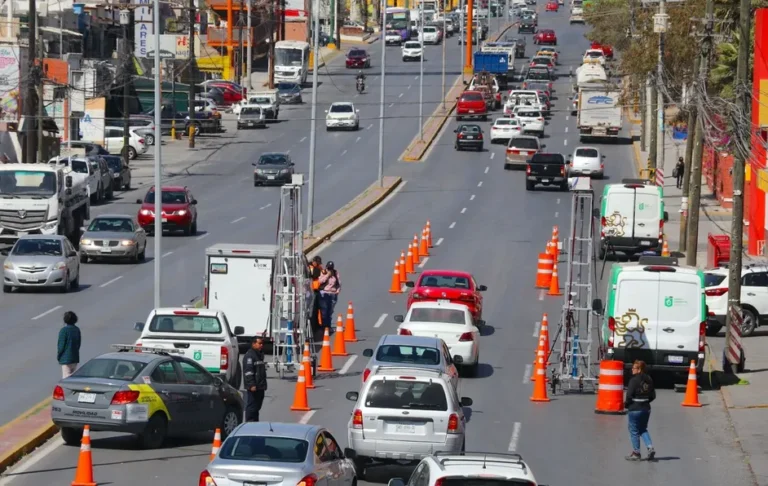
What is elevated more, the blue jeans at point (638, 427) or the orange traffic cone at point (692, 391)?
the blue jeans at point (638, 427)

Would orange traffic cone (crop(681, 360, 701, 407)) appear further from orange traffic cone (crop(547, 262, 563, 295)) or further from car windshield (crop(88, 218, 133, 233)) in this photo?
car windshield (crop(88, 218, 133, 233))

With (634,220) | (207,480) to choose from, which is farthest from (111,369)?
(634,220)

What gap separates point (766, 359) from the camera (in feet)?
107

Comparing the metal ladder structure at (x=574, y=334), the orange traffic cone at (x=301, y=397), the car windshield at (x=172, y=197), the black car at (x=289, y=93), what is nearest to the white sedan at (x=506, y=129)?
the black car at (x=289, y=93)

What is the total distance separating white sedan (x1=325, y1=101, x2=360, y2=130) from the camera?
284ft

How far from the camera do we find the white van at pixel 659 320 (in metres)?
28.1

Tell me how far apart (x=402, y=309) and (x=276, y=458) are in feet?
71.9

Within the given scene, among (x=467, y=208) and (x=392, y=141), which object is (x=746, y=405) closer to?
(x=467, y=208)

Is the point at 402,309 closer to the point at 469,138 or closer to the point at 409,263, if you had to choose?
the point at 409,263

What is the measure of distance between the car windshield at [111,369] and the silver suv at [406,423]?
327cm

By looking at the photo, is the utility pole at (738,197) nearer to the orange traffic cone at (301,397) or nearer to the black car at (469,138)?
the orange traffic cone at (301,397)

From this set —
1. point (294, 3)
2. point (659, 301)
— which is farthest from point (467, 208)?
point (294, 3)

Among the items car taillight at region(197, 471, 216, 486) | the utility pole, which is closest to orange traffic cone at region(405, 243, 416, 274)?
the utility pole

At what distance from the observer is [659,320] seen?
28.2 m
